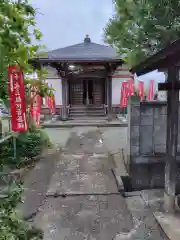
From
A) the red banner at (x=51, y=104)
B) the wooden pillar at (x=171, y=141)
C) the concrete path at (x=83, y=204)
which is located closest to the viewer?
the concrete path at (x=83, y=204)

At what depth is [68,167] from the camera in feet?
17.4

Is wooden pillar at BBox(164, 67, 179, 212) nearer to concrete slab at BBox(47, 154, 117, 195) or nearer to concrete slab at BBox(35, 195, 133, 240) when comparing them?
concrete slab at BBox(35, 195, 133, 240)

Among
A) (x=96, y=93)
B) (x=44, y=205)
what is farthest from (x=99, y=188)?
(x=96, y=93)

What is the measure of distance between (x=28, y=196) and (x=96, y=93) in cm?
1095

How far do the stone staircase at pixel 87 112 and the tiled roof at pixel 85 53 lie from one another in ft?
11.1

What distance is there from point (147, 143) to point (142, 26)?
106 inches

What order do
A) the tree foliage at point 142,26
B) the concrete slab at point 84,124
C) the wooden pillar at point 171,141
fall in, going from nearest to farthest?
the wooden pillar at point 171,141 → the tree foliage at point 142,26 → the concrete slab at point 84,124

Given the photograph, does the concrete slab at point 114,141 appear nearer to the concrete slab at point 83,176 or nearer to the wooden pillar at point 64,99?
the concrete slab at point 83,176

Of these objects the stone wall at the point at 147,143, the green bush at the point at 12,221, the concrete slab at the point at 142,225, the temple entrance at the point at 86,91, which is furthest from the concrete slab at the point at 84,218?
the temple entrance at the point at 86,91

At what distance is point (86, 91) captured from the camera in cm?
1420

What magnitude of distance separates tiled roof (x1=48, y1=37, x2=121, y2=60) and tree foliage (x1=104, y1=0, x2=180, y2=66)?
7154 millimetres

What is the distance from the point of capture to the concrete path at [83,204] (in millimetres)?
3018

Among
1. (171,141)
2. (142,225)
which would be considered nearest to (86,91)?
(171,141)

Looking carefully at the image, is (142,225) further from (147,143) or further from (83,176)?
(147,143)
